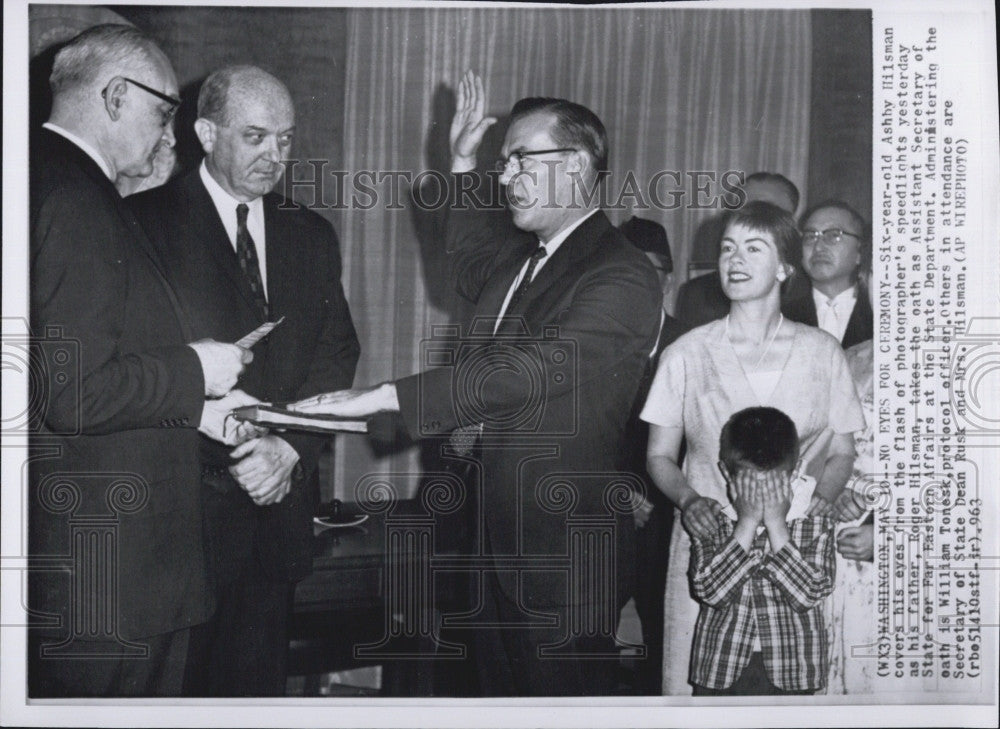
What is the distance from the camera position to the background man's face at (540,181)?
9.44ft

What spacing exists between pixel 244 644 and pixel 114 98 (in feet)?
5.07

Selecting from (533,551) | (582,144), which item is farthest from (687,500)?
(582,144)

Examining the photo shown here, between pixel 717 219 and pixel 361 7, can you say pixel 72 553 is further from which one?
pixel 717 219

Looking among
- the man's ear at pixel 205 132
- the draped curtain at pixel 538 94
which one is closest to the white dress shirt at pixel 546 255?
the draped curtain at pixel 538 94

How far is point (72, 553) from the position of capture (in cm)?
285

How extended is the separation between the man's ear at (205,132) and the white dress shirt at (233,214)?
4 cm

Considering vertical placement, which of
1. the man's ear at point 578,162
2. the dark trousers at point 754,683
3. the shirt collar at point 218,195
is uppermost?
the man's ear at point 578,162

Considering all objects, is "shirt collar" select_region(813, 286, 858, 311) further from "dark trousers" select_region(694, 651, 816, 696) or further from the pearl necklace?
"dark trousers" select_region(694, 651, 816, 696)

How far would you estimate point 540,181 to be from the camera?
2.88m

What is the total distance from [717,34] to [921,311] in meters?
0.98

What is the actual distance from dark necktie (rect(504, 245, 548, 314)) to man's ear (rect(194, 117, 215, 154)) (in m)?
0.93

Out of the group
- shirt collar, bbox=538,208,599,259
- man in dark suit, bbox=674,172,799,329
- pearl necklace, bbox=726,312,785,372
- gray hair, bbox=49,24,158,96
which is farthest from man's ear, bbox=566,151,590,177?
gray hair, bbox=49,24,158,96

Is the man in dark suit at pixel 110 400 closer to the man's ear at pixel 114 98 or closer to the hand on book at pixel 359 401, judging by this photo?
the man's ear at pixel 114 98

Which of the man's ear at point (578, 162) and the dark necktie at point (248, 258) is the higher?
the man's ear at point (578, 162)
